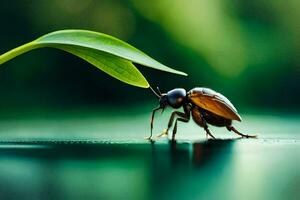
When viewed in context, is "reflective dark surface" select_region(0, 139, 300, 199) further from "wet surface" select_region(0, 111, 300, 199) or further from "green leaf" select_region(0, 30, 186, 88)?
"green leaf" select_region(0, 30, 186, 88)

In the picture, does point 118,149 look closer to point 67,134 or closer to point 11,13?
point 67,134

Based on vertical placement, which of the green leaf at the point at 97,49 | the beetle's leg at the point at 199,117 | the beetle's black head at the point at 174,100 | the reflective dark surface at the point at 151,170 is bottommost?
the reflective dark surface at the point at 151,170

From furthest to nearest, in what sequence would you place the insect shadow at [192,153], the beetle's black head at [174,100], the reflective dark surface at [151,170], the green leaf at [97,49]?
the beetle's black head at [174,100], the green leaf at [97,49], the insect shadow at [192,153], the reflective dark surface at [151,170]

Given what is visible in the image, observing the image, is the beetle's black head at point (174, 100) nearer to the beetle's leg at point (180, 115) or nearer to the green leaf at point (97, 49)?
the beetle's leg at point (180, 115)

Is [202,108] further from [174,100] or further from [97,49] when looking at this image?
[97,49]

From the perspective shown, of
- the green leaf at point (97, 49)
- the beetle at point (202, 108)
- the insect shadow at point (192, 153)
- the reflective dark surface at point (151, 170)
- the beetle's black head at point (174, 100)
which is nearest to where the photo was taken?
the reflective dark surface at point (151, 170)

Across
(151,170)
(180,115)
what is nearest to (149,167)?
(151,170)

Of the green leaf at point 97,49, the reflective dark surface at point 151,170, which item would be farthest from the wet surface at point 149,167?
the green leaf at point 97,49

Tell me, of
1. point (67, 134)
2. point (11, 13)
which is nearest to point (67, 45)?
point (67, 134)
